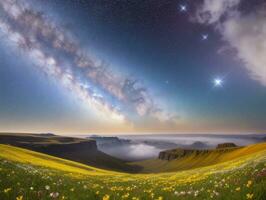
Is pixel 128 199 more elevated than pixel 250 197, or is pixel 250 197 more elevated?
pixel 250 197

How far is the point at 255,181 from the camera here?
8.33 metres

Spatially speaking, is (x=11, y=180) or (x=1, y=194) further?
(x=11, y=180)

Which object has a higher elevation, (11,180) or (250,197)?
(250,197)

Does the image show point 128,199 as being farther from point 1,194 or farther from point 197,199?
point 1,194

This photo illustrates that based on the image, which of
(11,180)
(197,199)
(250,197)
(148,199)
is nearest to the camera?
(250,197)

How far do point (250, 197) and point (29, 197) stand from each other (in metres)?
7.37

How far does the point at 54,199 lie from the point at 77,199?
83 centimetres

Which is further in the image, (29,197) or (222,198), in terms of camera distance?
(29,197)

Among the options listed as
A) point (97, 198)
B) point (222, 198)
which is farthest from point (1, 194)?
point (222, 198)

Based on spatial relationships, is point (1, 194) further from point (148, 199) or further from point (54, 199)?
point (148, 199)

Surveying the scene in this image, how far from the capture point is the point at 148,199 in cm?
876

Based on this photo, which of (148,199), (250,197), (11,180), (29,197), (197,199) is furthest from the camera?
(11,180)

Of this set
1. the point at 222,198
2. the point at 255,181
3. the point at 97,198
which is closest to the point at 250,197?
the point at 222,198

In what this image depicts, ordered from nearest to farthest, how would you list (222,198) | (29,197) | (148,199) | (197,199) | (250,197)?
(250,197) → (222,198) → (197,199) → (29,197) → (148,199)
